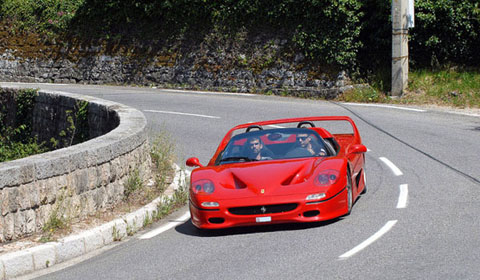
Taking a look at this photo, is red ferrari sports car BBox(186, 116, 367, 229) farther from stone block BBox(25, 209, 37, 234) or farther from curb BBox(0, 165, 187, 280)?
stone block BBox(25, 209, 37, 234)

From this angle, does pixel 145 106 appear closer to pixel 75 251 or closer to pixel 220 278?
pixel 75 251

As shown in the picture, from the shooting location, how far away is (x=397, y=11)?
866 inches

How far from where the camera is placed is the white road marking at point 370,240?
23.3ft

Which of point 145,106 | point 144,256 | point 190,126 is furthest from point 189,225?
point 145,106

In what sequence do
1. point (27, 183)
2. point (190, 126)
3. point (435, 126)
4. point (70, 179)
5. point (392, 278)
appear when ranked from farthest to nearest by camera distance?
1. point (190, 126)
2. point (435, 126)
3. point (70, 179)
4. point (27, 183)
5. point (392, 278)

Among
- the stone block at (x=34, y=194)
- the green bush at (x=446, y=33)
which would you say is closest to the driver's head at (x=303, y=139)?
the stone block at (x=34, y=194)

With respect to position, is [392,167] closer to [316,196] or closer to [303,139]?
[303,139]

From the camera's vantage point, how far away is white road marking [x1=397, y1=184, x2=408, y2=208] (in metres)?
9.36

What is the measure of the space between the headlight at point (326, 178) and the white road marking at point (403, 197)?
1.19 metres

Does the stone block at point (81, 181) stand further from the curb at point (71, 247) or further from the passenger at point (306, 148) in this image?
the passenger at point (306, 148)

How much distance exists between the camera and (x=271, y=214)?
8234 millimetres

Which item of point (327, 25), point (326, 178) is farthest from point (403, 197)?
point (327, 25)

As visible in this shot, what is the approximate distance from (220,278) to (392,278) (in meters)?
1.53

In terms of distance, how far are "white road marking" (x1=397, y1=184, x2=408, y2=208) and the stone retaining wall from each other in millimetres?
3758
